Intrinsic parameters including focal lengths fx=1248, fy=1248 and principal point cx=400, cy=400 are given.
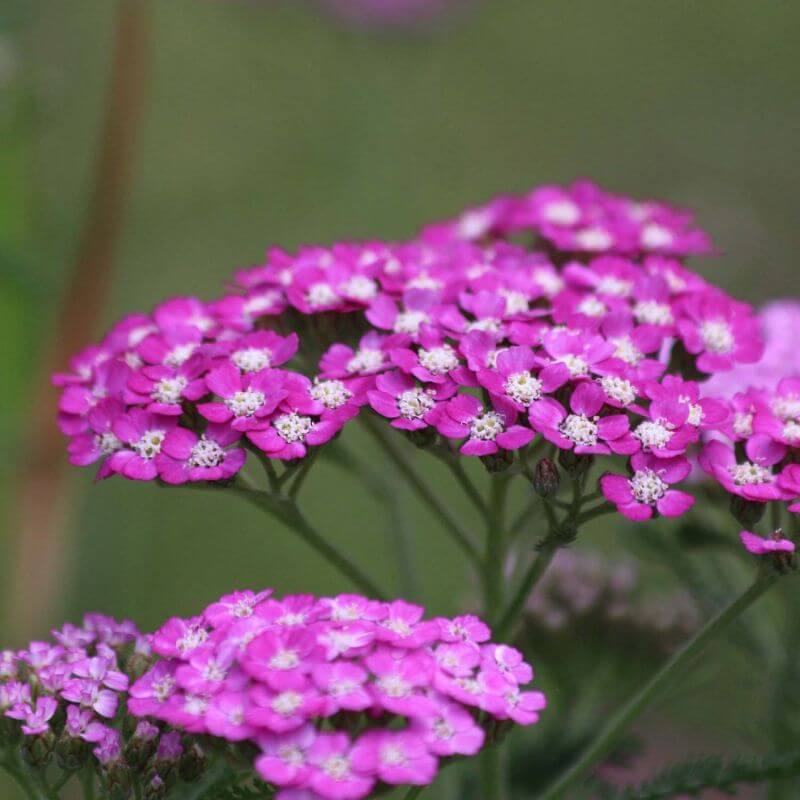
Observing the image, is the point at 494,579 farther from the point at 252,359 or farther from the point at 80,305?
the point at 80,305

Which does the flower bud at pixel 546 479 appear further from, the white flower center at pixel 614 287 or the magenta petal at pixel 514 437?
the white flower center at pixel 614 287

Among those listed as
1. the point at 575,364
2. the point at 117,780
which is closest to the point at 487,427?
the point at 575,364

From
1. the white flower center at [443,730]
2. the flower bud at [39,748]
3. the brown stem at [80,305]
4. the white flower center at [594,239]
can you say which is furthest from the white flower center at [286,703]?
the brown stem at [80,305]

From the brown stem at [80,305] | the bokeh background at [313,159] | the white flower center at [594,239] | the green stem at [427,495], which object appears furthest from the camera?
the bokeh background at [313,159]

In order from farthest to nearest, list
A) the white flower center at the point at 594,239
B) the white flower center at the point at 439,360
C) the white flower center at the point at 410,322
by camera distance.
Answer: the white flower center at the point at 594,239 → the white flower center at the point at 410,322 → the white flower center at the point at 439,360

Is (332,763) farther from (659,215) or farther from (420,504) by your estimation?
(420,504)
